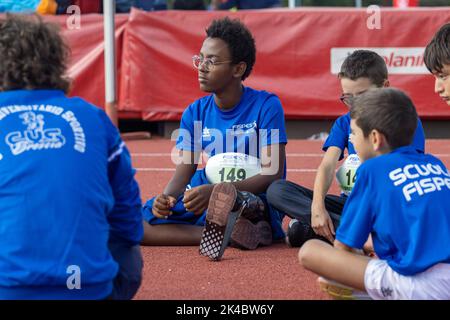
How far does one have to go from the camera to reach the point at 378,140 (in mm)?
3469

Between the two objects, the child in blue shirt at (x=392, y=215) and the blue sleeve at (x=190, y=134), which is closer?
the child in blue shirt at (x=392, y=215)

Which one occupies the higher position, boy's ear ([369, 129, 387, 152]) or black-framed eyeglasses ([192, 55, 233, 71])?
boy's ear ([369, 129, 387, 152])

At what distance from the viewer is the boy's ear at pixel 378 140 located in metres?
3.46

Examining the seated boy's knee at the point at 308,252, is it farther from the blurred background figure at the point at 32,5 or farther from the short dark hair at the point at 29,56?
the blurred background figure at the point at 32,5

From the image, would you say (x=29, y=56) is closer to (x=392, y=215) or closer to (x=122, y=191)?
(x=122, y=191)

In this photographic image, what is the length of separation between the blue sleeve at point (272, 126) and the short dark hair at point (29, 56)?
225 cm

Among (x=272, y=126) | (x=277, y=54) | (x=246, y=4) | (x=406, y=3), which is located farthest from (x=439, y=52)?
(x=406, y=3)

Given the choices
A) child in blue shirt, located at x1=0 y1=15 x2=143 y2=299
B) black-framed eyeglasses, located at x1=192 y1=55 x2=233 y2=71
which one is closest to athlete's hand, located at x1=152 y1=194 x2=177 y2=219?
black-framed eyeglasses, located at x1=192 y1=55 x2=233 y2=71

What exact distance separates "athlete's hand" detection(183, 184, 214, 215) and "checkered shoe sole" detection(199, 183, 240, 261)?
0.15 m

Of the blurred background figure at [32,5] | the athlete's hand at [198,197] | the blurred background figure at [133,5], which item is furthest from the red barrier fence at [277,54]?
the athlete's hand at [198,197]

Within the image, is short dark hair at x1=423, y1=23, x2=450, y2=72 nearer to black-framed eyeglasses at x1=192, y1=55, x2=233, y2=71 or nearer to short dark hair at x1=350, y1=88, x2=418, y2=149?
short dark hair at x1=350, y1=88, x2=418, y2=149

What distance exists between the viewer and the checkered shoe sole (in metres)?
4.70

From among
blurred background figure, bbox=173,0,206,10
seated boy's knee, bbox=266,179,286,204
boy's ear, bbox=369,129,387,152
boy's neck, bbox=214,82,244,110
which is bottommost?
seated boy's knee, bbox=266,179,286,204
